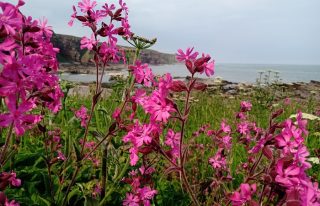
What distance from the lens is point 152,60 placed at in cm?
5078

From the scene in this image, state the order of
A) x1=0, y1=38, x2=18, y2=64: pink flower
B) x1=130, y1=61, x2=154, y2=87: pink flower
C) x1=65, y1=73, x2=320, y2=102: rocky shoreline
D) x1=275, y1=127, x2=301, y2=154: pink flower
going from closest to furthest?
x1=0, y1=38, x2=18, y2=64: pink flower, x1=275, y1=127, x2=301, y2=154: pink flower, x1=130, y1=61, x2=154, y2=87: pink flower, x1=65, y1=73, x2=320, y2=102: rocky shoreline

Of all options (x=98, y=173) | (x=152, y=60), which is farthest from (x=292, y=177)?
(x=152, y=60)

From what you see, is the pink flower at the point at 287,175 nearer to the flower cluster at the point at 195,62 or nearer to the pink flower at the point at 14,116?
the flower cluster at the point at 195,62

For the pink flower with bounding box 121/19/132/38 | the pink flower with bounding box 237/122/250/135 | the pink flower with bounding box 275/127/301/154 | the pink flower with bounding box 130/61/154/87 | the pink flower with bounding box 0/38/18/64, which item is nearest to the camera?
the pink flower with bounding box 0/38/18/64

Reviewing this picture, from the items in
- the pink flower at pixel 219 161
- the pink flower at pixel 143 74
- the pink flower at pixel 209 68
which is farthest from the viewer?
the pink flower at pixel 219 161

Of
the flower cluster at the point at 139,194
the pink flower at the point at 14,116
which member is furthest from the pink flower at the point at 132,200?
the pink flower at the point at 14,116

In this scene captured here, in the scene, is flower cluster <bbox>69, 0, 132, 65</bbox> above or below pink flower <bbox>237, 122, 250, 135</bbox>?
above

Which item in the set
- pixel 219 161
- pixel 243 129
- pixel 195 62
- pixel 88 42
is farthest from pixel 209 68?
pixel 243 129

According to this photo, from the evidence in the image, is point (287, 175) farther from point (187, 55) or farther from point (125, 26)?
point (125, 26)

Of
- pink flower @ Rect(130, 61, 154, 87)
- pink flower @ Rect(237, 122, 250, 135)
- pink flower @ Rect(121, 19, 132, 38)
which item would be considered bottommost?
pink flower @ Rect(237, 122, 250, 135)

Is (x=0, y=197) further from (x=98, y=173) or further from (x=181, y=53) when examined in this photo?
(x=98, y=173)

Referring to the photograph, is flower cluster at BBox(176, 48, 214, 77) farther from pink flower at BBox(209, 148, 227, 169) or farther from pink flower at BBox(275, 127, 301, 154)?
pink flower at BBox(209, 148, 227, 169)

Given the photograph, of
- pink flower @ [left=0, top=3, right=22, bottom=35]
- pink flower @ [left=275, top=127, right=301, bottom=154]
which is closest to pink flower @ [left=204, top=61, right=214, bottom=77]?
pink flower @ [left=275, top=127, right=301, bottom=154]

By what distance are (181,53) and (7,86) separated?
562 millimetres
